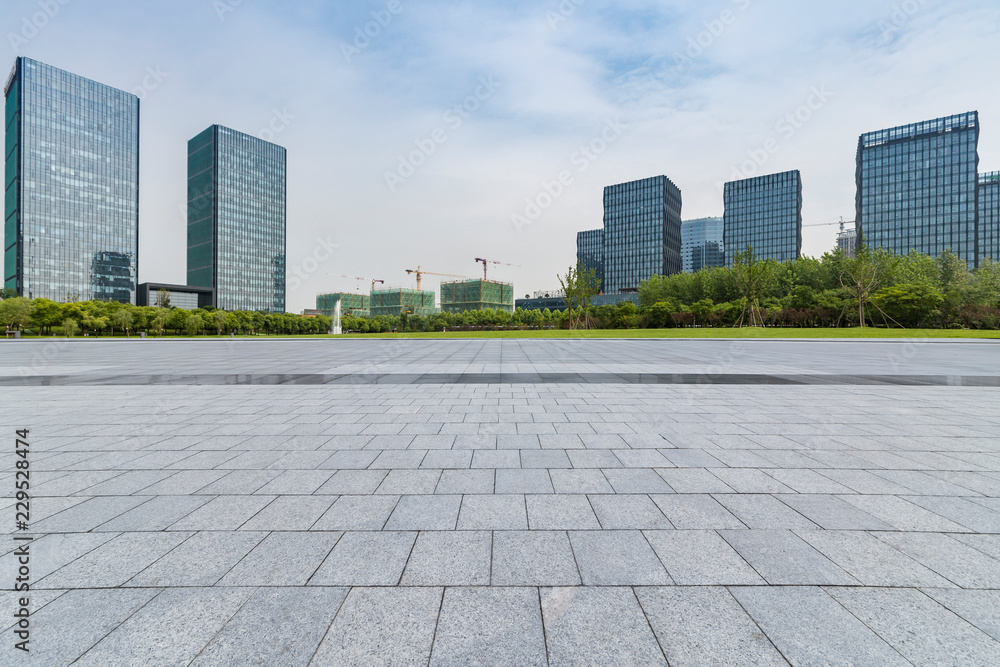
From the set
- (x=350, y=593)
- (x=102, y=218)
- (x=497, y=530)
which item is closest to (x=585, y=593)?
(x=497, y=530)

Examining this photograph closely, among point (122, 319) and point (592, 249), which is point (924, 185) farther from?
point (122, 319)

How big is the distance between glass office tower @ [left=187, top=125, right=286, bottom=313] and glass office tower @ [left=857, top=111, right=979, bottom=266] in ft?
566

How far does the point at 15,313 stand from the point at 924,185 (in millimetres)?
189538

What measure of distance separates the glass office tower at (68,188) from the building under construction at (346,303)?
69007 mm

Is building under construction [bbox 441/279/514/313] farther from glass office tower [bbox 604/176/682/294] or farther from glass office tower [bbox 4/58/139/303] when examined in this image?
glass office tower [bbox 4/58/139/303]

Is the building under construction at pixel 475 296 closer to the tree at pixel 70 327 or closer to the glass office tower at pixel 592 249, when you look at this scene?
the glass office tower at pixel 592 249

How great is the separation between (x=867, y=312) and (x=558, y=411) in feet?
184

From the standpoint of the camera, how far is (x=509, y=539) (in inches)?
120

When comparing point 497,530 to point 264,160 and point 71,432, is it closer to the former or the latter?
point 71,432

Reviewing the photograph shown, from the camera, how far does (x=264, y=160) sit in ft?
478

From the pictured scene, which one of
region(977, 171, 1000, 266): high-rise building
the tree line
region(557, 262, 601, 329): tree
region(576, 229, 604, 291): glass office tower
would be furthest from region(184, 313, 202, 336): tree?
region(977, 171, 1000, 266): high-rise building

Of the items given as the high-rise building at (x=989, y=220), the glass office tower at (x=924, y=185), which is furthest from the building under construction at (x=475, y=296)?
the high-rise building at (x=989, y=220)

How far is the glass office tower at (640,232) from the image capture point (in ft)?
491

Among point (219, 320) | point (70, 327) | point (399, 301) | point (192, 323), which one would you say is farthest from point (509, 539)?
point (399, 301)
